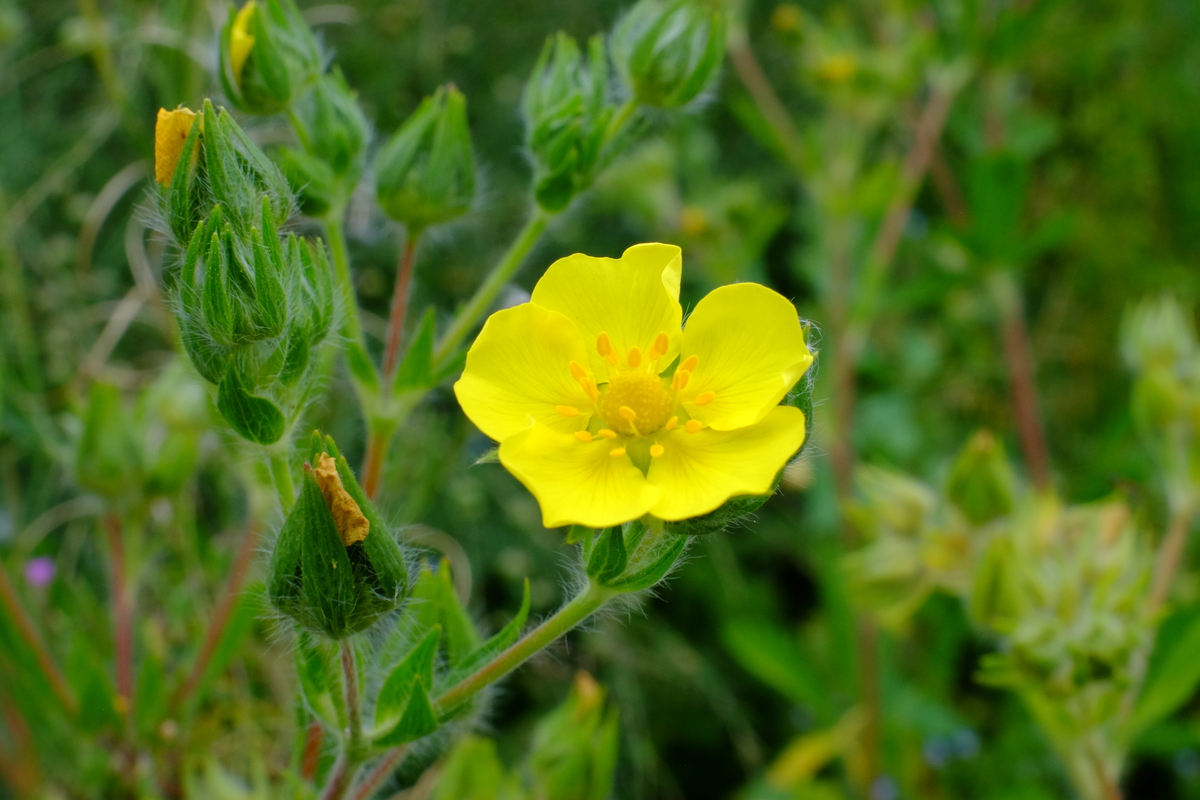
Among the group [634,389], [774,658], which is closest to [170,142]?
[634,389]

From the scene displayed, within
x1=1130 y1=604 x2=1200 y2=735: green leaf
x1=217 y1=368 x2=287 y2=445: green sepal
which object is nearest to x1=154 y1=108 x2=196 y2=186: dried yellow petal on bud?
x1=217 y1=368 x2=287 y2=445: green sepal

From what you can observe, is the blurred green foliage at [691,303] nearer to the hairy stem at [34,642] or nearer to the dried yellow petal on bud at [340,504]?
the hairy stem at [34,642]

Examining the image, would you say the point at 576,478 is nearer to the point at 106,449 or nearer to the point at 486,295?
the point at 486,295

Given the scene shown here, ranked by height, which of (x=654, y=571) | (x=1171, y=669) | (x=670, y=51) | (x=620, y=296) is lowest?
(x=1171, y=669)

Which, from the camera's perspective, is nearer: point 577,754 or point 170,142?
point 170,142

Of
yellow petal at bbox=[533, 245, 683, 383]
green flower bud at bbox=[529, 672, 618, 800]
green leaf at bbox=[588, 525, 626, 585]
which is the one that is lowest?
green flower bud at bbox=[529, 672, 618, 800]

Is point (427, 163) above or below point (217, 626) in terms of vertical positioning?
above

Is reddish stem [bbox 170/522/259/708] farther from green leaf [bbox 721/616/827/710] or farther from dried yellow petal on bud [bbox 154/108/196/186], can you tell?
green leaf [bbox 721/616/827/710]
